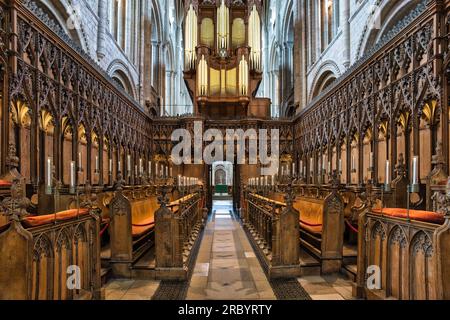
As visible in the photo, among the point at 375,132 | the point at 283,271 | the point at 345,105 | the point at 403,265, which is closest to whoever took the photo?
the point at 403,265

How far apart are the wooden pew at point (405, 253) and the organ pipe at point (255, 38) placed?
15.0 metres

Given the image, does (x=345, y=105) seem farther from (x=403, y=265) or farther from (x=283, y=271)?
(x=403, y=265)

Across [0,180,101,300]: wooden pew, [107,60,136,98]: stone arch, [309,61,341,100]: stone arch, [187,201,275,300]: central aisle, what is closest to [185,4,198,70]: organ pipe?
[107,60,136,98]: stone arch

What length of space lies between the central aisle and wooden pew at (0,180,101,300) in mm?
1235

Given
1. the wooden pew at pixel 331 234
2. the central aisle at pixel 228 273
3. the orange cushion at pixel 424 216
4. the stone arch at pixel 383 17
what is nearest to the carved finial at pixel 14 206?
the central aisle at pixel 228 273

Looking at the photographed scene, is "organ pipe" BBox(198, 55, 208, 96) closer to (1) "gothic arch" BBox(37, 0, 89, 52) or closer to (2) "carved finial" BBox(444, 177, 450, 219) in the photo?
(1) "gothic arch" BBox(37, 0, 89, 52)

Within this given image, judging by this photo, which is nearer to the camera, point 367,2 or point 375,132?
point 375,132

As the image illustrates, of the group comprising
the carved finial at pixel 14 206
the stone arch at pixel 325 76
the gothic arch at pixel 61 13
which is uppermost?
the gothic arch at pixel 61 13

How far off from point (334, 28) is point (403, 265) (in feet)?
38.9

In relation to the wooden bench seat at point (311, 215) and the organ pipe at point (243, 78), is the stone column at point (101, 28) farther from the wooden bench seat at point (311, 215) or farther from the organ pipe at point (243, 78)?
the wooden bench seat at point (311, 215)

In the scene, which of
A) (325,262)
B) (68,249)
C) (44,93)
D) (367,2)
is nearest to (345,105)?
(367,2)

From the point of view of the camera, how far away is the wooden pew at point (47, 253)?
2.34 metres

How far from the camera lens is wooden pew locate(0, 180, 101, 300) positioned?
7.69 feet

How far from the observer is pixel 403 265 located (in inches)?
118
